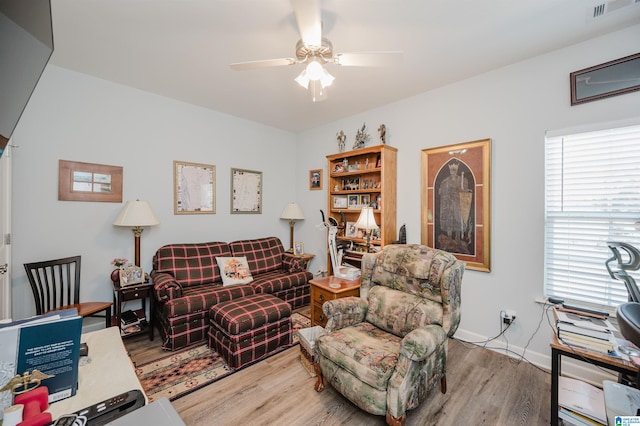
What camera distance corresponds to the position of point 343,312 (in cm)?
215

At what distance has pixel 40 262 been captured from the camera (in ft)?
7.97

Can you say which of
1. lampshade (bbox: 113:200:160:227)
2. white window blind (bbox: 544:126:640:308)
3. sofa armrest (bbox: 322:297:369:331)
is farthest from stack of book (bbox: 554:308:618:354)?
lampshade (bbox: 113:200:160:227)

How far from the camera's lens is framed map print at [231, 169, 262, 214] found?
13.2ft

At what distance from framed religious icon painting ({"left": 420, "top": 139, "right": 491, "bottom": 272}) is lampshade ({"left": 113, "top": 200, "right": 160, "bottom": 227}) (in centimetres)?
308

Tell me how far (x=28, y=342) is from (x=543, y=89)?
371 cm

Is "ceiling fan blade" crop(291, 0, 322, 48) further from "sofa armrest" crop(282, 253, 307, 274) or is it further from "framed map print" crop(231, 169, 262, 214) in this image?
"sofa armrest" crop(282, 253, 307, 274)

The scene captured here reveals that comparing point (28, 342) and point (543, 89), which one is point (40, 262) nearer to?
point (28, 342)

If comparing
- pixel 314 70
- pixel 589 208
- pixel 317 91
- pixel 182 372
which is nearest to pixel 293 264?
pixel 182 372

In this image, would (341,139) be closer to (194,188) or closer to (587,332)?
(194,188)

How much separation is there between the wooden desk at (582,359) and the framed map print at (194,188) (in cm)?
381

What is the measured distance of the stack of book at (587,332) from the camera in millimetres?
1526

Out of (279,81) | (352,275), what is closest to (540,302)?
(352,275)

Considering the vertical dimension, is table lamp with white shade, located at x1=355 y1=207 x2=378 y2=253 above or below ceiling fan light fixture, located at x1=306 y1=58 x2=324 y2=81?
below

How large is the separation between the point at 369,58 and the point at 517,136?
168 centimetres
